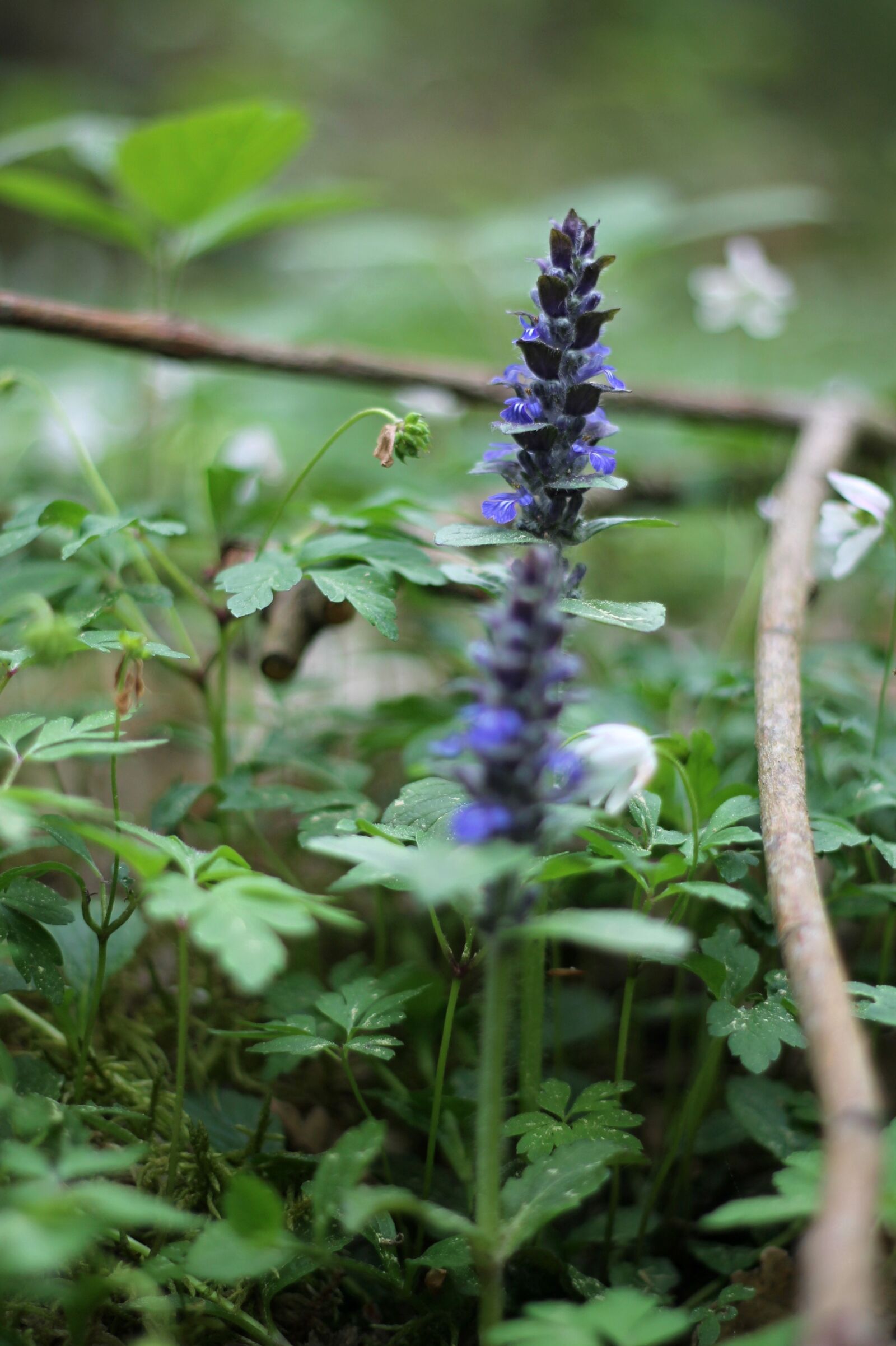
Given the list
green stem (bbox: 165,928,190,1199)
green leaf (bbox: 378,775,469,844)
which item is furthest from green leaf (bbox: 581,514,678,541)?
green stem (bbox: 165,928,190,1199)

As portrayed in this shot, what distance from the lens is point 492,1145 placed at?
0.96 m

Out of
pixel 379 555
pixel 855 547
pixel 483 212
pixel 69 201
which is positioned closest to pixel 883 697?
pixel 855 547

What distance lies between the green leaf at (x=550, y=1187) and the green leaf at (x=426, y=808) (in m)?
0.37

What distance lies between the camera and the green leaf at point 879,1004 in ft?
3.51

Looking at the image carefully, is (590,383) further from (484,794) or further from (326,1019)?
(326,1019)

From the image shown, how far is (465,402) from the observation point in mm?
2512

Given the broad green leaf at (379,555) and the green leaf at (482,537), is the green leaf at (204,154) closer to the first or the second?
the broad green leaf at (379,555)

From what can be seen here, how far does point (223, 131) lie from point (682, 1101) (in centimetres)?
231

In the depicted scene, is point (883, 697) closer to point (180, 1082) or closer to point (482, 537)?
point (482, 537)

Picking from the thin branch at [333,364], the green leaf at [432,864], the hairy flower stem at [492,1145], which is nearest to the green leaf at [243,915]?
the green leaf at [432,864]

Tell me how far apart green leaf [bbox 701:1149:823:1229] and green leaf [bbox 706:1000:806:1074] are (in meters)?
0.18

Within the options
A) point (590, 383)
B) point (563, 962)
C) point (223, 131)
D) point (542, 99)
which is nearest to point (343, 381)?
point (223, 131)

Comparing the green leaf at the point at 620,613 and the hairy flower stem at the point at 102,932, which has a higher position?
the green leaf at the point at 620,613

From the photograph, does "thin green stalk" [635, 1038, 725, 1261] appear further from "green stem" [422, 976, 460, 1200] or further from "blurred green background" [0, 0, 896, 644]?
"blurred green background" [0, 0, 896, 644]
